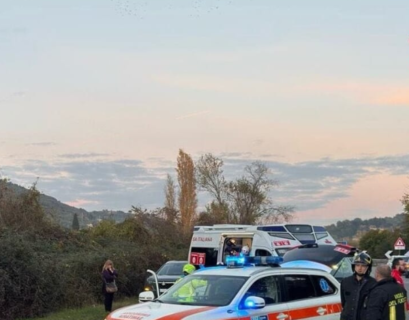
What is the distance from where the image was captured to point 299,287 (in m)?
9.43

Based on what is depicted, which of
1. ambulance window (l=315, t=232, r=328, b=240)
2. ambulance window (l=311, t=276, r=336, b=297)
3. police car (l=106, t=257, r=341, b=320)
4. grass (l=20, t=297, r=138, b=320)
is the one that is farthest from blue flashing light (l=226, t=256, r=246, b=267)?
ambulance window (l=315, t=232, r=328, b=240)

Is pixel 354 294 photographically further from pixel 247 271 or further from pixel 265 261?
pixel 265 261

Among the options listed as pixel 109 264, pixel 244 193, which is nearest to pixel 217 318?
pixel 109 264

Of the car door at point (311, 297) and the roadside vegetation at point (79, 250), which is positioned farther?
the roadside vegetation at point (79, 250)

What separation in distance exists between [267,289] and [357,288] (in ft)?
6.89

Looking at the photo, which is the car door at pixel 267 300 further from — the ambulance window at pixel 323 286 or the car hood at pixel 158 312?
the ambulance window at pixel 323 286

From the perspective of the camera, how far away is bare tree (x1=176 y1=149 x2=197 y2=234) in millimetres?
53250

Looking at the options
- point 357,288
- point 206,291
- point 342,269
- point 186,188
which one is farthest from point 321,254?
point 186,188

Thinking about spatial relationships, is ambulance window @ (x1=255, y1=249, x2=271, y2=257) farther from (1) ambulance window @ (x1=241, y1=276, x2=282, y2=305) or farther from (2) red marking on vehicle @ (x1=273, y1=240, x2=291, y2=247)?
(1) ambulance window @ (x1=241, y1=276, x2=282, y2=305)

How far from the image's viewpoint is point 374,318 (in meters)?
6.69

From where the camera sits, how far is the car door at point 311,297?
30.0 feet

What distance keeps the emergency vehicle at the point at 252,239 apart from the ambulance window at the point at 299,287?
26.6 feet

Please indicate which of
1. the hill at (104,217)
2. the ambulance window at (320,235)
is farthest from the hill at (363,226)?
the ambulance window at (320,235)

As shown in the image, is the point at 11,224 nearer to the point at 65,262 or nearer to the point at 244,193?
the point at 65,262
